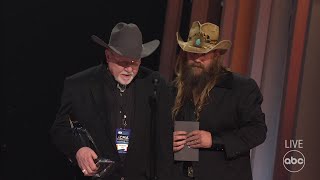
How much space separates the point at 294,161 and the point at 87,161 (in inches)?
66.5

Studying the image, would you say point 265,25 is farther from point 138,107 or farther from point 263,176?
point 138,107

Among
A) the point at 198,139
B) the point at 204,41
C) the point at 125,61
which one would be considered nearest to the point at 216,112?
the point at 198,139

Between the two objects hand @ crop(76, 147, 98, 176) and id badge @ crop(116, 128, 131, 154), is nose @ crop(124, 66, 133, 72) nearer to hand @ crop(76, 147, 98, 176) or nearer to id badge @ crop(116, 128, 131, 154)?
id badge @ crop(116, 128, 131, 154)

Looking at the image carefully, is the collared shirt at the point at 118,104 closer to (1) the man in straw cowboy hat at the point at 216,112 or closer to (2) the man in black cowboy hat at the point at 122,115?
(2) the man in black cowboy hat at the point at 122,115

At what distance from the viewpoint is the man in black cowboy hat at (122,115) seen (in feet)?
7.12

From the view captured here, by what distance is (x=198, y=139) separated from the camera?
2.39 metres

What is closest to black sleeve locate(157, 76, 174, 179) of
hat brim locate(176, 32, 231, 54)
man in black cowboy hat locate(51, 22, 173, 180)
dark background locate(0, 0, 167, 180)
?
man in black cowboy hat locate(51, 22, 173, 180)

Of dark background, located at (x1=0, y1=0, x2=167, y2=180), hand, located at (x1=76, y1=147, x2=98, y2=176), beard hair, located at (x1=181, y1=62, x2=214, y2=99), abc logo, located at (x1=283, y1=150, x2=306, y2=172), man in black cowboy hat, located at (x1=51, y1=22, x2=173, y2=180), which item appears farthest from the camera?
dark background, located at (x1=0, y1=0, x2=167, y2=180)

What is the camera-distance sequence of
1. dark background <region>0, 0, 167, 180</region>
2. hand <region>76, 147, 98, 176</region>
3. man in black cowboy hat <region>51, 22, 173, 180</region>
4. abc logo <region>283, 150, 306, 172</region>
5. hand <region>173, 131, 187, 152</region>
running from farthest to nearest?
dark background <region>0, 0, 167, 180</region>
abc logo <region>283, 150, 306, 172</region>
hand <region>173, 131, 187, 152</region>
man in black cowboy hat <region>51, 22, 173, 180</region>
hand <region>76, 147, 98, 176</region>

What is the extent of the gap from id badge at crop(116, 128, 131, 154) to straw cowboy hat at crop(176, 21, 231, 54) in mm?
612

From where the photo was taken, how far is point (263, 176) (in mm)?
3506

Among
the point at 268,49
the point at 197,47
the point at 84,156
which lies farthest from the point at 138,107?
the point at 268,49

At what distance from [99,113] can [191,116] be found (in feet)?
1.68

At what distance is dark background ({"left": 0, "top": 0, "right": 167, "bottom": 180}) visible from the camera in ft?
12.3
